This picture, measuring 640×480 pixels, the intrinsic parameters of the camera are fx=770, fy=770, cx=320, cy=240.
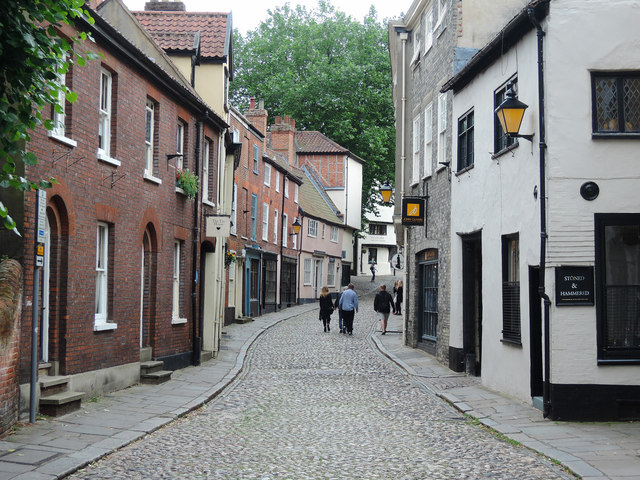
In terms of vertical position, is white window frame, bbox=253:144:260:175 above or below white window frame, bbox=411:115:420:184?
above

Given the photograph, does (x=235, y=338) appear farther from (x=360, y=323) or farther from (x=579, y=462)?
(x=579, y=462)

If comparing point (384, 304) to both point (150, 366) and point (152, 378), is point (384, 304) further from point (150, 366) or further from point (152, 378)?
point (152, 378)

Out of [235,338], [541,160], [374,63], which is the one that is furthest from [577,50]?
[374,63]

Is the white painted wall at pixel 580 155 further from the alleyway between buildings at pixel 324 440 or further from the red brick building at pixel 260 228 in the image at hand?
the red brick building at pixel 260 228

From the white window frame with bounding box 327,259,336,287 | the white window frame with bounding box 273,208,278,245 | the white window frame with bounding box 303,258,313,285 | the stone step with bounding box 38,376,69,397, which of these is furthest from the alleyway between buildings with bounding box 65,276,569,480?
the white window frame with bounding box 327,259,336,287

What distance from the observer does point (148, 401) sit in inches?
490

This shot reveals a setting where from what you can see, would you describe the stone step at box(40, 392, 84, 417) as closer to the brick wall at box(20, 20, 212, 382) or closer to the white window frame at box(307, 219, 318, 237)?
the brick wall at box(20, 20, 212, 382)

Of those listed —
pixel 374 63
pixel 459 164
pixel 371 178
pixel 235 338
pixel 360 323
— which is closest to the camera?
pixel 459 164

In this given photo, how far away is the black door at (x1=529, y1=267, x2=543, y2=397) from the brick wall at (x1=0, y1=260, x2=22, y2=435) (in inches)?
298

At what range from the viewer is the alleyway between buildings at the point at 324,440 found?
789cm

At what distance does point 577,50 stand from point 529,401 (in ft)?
17.7

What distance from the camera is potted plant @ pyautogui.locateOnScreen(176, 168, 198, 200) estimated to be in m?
17.0

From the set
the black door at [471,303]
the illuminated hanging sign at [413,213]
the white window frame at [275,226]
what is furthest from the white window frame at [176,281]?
the white window frame at [275,226]

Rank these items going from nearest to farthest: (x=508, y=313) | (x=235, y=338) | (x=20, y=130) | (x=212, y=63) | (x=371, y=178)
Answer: (x=20, y=130) < (x=508, y=313) < (x=212, y=63) < (x=235, y=338) < (x=371, y=178)
